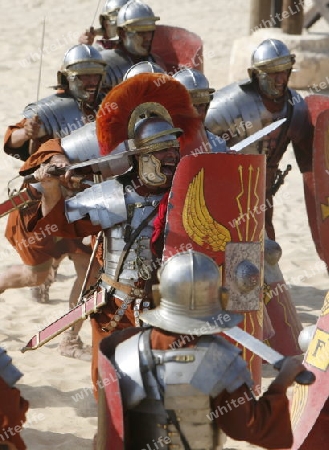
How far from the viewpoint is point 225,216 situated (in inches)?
228

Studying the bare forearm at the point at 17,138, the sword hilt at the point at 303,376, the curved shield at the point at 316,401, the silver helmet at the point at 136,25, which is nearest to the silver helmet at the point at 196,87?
the bare forearm at the point at 17,138

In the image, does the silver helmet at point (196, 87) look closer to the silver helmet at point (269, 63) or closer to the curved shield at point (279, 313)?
the silver helmet at point (269, 63)

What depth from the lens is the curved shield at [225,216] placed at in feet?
18.7

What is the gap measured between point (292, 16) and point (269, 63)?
666cm

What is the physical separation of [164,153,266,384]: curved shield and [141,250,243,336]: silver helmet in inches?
56.0

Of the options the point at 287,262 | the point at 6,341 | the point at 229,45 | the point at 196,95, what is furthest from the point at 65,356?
the point at 229,45

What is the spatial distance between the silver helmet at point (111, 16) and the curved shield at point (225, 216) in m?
4.87

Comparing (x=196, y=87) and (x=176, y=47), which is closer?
(x=196, y=87)

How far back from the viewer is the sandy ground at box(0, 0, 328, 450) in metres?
6.96

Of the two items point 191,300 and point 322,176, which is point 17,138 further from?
point 191,300

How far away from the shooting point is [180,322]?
4.20 metres

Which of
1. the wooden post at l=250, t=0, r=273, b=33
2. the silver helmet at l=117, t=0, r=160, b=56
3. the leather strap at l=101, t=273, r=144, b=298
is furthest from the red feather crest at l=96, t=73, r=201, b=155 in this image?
the wooden post at l=250, t=0, r=273, b=33

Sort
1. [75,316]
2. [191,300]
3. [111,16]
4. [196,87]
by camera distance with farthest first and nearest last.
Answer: [111,16] < [196,87] < [75,316] < [191,300]

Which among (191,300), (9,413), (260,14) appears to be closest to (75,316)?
(9,413)
